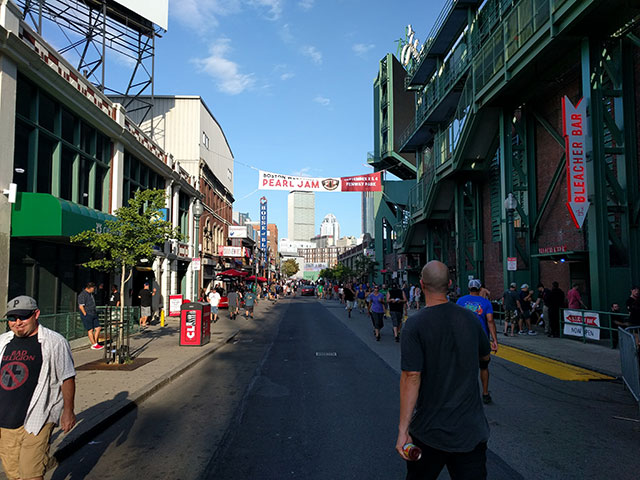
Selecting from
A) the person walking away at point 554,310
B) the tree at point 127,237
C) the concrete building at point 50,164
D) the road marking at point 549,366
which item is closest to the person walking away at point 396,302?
the road marking at point 549,366

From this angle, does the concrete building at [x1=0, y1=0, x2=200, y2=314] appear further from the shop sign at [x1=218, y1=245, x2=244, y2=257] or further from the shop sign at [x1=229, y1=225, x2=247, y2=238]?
the shop sign at [x1=229, y1=225, x2=247, y2=238]

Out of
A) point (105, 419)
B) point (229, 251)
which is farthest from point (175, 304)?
point (229, 251)

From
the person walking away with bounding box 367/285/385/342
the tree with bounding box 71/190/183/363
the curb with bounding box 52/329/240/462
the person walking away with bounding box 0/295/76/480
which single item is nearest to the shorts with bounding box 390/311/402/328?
the person walking away with bounding box 367/285/385/342

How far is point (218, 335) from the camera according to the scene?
16797 millimetres

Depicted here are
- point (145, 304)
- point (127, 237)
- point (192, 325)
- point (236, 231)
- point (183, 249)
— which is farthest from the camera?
point (236, 231)

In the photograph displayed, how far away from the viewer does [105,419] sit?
6152 mm

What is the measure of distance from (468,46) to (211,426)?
80.4 feet

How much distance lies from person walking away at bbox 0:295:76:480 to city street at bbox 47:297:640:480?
129cm

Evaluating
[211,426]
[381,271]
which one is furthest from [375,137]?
[211,426]

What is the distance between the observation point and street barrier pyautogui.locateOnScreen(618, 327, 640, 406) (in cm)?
707

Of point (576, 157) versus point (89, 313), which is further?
point (576, 157)

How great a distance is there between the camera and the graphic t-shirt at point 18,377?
136 inches

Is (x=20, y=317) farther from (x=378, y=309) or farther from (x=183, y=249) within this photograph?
(x=183, y=249)

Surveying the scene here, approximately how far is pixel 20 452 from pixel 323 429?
3.46m
